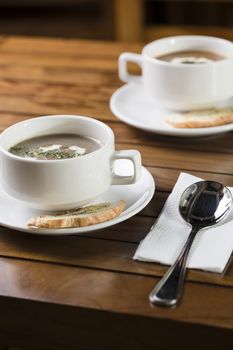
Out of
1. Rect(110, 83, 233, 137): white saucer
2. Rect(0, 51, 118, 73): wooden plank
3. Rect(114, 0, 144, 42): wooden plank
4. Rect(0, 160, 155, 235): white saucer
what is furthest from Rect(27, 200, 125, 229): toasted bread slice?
Rect(114, 0, 144, 42): wooden plank

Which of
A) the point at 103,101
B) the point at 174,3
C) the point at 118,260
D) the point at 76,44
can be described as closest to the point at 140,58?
the point at 103,101

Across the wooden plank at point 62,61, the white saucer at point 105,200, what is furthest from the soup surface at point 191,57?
the white saucer at point 105,200

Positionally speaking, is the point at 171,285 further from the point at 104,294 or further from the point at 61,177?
the point at 61,177

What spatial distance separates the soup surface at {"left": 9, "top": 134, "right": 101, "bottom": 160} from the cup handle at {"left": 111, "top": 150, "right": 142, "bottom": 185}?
0.16 feet

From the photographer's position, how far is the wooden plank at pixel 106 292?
684mm

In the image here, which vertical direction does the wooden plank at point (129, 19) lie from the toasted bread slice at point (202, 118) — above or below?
below

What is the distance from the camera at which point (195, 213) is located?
838 millimetres

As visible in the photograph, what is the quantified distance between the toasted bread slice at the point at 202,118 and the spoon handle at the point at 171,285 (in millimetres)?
365

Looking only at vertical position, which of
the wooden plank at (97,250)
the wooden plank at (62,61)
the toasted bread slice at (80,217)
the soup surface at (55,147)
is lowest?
the wooden plank at (62,61)

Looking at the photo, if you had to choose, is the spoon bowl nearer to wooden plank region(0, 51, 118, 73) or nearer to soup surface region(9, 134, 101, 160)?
soup surface region(9, 134, 101, 160)

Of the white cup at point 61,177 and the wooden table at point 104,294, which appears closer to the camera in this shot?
the wooden table at point 104,294

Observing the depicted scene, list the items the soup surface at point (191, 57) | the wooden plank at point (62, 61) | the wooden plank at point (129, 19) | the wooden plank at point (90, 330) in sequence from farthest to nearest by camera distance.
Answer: the wooden plank at point (129, 19) < the wooden plank at point (62, 61) < the soup surface at point (191, 57) < the wooden plank at point (90, 330)

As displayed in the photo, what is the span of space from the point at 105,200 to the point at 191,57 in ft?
1.50

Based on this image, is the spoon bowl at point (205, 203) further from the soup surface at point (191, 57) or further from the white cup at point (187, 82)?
the soup surface at point (191, 57)
